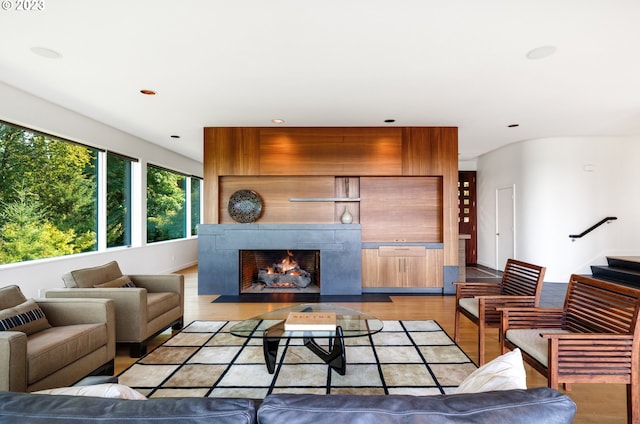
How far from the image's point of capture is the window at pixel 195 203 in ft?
29.5

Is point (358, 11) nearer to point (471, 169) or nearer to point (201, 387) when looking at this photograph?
point (201, 387)

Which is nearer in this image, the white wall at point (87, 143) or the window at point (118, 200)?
the white wall at point (87, 143)

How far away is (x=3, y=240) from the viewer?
12.8ft

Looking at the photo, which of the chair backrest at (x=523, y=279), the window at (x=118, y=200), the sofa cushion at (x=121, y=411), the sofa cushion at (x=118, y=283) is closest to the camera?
the sofa cushion at (x=121, y=411)

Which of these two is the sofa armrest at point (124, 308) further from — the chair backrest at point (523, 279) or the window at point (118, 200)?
the chair backrest at point (523, 279)

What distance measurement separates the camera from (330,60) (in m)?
3.18

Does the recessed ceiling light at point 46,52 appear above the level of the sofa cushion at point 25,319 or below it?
above

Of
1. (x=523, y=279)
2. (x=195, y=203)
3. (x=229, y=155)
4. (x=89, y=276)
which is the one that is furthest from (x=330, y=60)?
(x=195, y=203)

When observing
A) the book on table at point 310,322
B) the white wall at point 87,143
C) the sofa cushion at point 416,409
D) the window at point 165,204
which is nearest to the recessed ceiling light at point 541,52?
the book on table at point 310,322

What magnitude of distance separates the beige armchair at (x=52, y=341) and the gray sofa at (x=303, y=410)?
145cm

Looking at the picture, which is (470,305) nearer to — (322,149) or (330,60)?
(330,60)

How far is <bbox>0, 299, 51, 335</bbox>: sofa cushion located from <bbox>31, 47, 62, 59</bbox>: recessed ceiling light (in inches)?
84.2

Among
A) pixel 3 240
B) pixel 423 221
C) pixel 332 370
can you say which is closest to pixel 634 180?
pixel 423 221

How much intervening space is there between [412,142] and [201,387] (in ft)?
15.1
